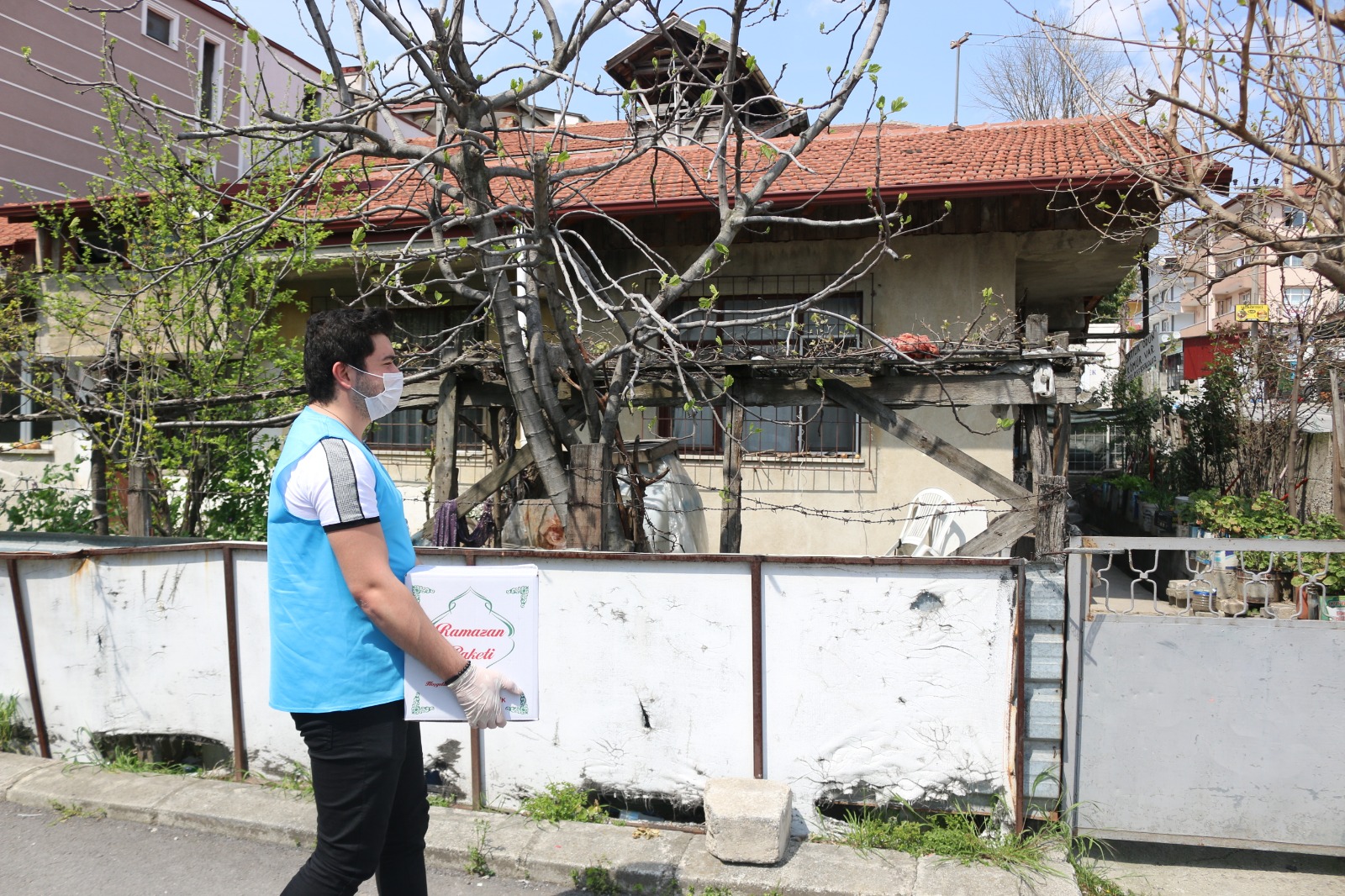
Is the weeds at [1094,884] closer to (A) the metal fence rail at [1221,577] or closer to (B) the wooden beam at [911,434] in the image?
(A) the metal fence rail at [1221,577]

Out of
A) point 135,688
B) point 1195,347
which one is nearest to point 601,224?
point 135,688

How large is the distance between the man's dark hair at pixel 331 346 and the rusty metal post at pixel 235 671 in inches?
88.9

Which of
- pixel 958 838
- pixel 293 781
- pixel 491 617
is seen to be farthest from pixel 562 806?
pixel 491 617

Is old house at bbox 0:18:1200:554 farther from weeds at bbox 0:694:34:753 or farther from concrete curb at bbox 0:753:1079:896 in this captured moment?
concrete curb at bbox 0:753:1079:896

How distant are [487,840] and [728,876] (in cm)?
103

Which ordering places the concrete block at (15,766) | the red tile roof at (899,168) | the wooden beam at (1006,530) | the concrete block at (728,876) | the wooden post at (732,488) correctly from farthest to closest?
the red tile roof at (899,168) < the wooden post at (732,488) < the wooden beam at (1006,530) < the concrete block at (15,766) < the concrete block at (728,876)

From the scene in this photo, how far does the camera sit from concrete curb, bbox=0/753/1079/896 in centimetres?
352

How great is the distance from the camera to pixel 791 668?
3920mm

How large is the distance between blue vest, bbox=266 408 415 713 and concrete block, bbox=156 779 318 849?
71.8 inches

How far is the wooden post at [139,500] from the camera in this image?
21.2 feet

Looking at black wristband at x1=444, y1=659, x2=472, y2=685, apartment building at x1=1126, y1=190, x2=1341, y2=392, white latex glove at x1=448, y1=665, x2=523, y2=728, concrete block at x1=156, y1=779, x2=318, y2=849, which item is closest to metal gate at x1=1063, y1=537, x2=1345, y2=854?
white latex glove at x1=448, y1=665, x2=523, y2=728

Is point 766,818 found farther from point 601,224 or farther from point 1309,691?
point 601,224

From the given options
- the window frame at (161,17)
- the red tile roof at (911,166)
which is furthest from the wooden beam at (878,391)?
the window frame at (161,17)

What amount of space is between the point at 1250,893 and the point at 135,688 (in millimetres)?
5073
